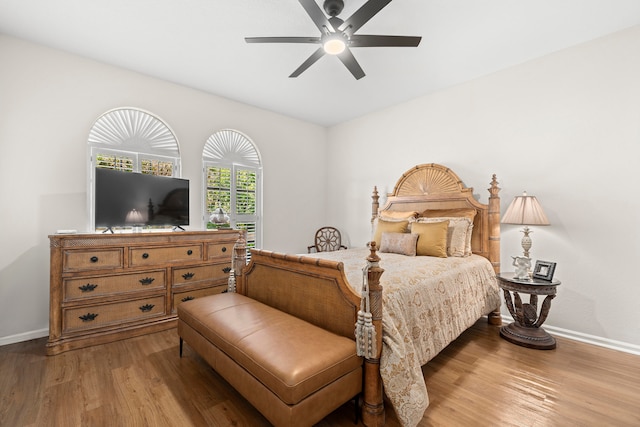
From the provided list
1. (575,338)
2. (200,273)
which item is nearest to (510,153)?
(575,338)

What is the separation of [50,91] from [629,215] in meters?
5.79

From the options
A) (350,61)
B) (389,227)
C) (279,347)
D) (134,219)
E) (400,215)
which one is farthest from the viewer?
(400,215)

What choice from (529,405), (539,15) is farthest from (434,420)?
(539,15)

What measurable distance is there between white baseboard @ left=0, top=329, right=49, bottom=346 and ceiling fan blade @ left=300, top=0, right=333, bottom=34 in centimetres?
385

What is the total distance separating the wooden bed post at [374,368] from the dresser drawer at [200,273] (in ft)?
7.80

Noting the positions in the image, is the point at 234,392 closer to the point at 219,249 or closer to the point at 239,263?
the point at 239,263

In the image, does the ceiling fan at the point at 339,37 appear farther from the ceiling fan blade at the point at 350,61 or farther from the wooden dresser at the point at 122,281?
the wooden dresser at the point at 122,281

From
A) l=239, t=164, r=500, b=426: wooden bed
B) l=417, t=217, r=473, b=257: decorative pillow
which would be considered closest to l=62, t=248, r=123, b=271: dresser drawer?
l=239, t=164, r=500, b=426: wooden bed

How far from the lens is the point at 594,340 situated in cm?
271

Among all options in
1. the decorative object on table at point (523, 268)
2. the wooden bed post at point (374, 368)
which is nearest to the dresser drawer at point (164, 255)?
the wooden bed post at point (374, 368)

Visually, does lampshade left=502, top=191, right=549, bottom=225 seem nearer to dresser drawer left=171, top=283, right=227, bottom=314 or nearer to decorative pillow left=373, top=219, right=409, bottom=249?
decorative pillow left=373, top=219, right=409, bottom=249

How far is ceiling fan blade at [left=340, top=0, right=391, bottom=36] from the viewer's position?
1.77 m

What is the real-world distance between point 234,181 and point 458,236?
317cm

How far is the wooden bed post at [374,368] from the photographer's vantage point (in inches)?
61.8
